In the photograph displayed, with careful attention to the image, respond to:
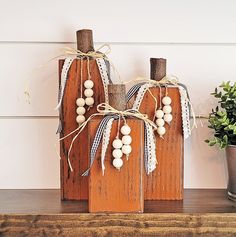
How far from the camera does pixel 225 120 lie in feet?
2.13

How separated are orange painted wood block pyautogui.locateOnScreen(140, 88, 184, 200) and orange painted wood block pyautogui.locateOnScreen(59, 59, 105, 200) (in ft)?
0.31

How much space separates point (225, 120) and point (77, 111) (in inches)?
10.1

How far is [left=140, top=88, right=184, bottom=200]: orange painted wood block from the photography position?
2.17 ft

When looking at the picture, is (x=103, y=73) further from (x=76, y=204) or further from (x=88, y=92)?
(x=76, y=204)

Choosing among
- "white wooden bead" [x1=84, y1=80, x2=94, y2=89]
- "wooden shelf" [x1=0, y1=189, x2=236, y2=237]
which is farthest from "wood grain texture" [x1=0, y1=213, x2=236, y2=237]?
"white wooden bead" [x1=84, y1=80, x2=94, y2=89]

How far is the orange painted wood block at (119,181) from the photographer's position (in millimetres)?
591

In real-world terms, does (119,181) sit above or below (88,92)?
below

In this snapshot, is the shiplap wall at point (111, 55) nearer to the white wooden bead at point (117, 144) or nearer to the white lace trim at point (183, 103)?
the white lace trim at point (183, 103)

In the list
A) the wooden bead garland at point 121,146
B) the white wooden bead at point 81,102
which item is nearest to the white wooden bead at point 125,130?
the wooden bead garland at point 121,146

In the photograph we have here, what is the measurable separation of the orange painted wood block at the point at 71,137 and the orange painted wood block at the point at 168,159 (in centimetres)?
9

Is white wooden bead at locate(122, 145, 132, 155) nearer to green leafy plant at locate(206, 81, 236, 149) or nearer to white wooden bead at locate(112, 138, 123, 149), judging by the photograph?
white wooden bead at locate(112, 138, 123, 149)

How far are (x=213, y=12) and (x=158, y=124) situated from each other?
0.26m

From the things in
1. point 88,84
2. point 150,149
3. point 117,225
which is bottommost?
point 117,225

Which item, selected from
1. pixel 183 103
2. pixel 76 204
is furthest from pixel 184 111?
pixel 76 204
